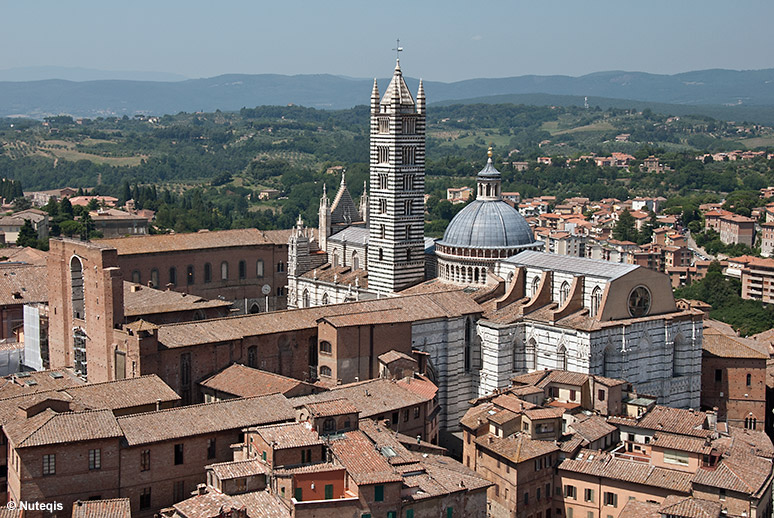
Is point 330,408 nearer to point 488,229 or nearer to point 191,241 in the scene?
point 488,229

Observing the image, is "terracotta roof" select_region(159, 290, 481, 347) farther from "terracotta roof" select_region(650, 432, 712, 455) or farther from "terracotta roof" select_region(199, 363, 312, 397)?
"terracotta roof" select_region(650, 432, 712, 455)

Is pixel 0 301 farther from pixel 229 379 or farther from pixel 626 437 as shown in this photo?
pixel 626 437

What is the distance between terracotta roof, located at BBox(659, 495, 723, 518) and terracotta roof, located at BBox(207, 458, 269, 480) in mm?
12652

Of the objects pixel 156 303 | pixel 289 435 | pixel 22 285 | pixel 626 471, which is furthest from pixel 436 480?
pixel 22 285

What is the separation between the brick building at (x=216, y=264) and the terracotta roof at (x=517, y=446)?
28.0m

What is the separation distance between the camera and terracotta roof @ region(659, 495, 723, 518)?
117 ft

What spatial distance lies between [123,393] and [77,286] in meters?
10.1

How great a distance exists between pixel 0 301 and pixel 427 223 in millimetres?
60741

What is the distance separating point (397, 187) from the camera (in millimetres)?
55219

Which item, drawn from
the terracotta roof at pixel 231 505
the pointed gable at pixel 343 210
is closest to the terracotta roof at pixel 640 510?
the terracotta roof at pixel 231 505

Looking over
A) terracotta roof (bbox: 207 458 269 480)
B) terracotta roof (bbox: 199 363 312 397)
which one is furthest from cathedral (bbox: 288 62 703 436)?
terracotta roof (bbox: 207 458 269 480)

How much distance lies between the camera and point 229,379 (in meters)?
43.0

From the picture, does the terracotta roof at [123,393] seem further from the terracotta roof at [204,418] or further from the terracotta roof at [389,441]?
the terracotta roof at [389,441]

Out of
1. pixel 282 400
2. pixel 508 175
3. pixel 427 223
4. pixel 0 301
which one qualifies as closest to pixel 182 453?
pixel 282 400
